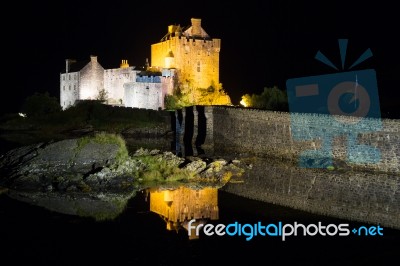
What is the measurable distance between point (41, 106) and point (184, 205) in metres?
41.4

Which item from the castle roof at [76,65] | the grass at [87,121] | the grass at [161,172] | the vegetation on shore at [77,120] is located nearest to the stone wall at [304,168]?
the grass at [161,172]

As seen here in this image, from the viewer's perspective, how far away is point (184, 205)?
19.6 meters

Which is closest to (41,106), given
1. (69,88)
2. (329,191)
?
(69,88)

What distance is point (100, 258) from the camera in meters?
14.0

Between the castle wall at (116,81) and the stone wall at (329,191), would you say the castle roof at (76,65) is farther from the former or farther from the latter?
the stone wall at (329,191)

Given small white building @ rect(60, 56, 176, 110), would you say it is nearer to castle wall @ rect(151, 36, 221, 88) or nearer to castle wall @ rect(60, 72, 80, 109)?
castle wall @ rect(60, 72, 80, 109)

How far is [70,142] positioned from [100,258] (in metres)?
11.5

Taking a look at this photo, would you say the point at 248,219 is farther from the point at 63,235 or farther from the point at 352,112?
the point at 352,112

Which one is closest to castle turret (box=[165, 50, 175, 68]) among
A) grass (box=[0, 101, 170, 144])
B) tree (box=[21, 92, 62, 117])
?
grass (box=[0, 101, 170, 144])

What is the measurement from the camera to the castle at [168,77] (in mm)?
49219

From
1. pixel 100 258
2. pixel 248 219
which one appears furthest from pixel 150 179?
pixel 100 258

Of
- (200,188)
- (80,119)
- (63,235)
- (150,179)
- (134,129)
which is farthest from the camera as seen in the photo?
(80,119)

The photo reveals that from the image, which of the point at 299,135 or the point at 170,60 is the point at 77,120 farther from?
the point at 299,135

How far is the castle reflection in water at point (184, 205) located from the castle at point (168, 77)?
2756 centimetres
